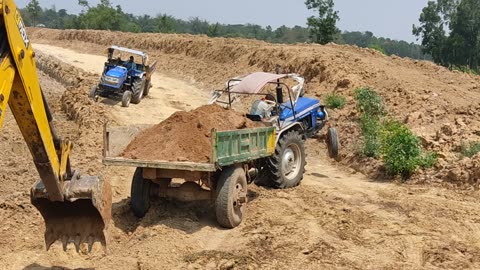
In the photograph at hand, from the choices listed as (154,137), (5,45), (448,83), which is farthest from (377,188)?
(448,83)

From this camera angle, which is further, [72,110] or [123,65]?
[123,65]

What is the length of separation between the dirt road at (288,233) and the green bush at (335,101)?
6.49 m

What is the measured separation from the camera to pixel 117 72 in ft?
62.0

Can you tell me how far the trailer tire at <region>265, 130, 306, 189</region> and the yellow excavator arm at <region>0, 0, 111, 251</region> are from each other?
411 cm

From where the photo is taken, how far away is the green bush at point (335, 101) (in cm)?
1666

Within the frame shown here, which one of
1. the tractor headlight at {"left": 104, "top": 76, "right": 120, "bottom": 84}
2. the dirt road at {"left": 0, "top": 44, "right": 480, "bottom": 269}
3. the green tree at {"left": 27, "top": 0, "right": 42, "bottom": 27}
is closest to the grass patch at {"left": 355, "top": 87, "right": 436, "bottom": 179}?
the dirt road at {"left": 0, "top": 44, "right": 480, "bottom": 269}

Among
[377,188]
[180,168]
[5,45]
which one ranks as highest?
[5,45]

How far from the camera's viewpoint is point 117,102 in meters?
19.1

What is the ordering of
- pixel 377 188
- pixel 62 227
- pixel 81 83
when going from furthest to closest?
pixel 81 83
pixel 377 188
pixel 62 227

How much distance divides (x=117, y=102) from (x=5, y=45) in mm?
14856

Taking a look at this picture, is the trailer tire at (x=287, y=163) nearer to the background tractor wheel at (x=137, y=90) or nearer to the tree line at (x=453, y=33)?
the background tractor wheel at (x=137, y=90)

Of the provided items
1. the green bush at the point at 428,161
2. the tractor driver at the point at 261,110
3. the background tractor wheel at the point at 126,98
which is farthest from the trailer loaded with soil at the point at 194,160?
the background tractor wheel at the point at 126,98

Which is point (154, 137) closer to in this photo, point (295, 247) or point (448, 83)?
point (295, 247)

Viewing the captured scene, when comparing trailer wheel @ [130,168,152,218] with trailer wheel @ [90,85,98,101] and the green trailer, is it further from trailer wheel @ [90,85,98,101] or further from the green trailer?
trailer wheel @ [90,85,98,101]
